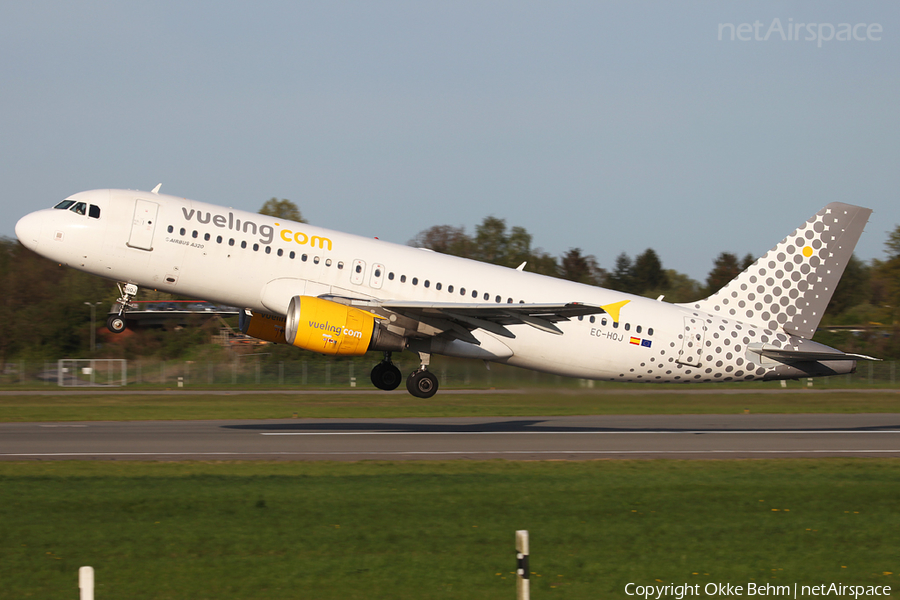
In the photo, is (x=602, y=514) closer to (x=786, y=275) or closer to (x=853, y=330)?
(x=786, y=275)

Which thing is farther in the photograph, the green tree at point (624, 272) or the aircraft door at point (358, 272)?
the green tree at point (624, 272)

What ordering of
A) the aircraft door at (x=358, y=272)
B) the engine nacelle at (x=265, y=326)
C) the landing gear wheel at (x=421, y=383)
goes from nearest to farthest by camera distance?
1. the aircraft door at (x=358, y=272)
2. the landing gear wheel at (x=421, y=383)
3. the engine nacelle at (x=265, y=326)

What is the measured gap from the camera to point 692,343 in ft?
90.6

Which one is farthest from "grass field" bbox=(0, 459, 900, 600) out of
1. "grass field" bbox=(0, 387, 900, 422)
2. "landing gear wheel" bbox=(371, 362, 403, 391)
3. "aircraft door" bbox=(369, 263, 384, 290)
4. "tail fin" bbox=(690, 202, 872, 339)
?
"grass field" bbox=(0, 387, 900, 422)

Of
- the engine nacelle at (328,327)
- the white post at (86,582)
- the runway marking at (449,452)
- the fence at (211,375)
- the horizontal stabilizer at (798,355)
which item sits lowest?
the runway marking at (449,452)

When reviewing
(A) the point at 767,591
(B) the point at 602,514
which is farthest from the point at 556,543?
(A) the point at 767,591

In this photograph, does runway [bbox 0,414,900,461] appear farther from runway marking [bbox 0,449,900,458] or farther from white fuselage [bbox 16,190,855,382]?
white fuselage [bbox 16,190,855,382]

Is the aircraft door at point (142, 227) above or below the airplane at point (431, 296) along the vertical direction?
above

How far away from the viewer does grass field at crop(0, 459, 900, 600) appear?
11508mm

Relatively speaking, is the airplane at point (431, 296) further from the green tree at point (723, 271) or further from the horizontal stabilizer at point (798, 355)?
the green tree at point (723, 271)

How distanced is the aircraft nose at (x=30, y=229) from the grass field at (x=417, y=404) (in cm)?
1170

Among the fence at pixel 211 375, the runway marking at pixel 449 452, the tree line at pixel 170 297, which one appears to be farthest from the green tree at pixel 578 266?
the runway marking at pixel 449 452

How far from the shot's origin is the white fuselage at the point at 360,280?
76.9 ft
